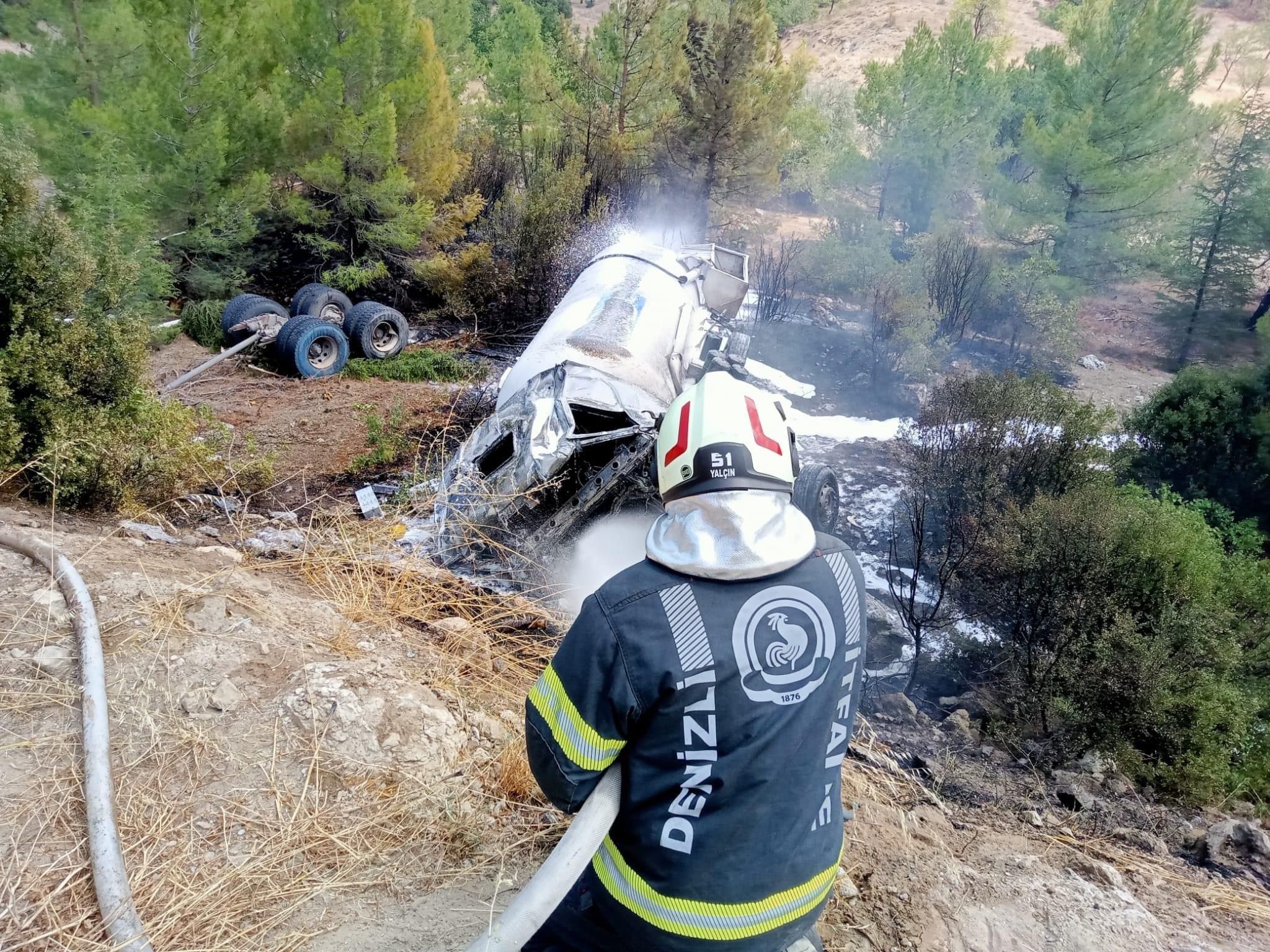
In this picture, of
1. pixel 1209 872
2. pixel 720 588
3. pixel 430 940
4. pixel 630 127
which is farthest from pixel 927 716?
pixel 630 127

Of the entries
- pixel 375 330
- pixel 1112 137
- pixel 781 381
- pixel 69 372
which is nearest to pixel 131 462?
pixel 69 372

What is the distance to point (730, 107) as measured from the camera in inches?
652

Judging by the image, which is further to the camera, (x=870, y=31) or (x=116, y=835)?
(x=870, y=31)

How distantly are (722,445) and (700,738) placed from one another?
0.61 m

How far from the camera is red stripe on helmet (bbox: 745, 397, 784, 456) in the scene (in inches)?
67.6

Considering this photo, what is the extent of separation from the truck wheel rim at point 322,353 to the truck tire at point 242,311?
0.82 metres

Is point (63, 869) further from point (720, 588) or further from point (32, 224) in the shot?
point (32, 224)

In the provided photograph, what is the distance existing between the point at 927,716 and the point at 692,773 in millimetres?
5143

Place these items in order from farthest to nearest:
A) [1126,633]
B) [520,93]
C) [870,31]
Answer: [870,31] < [520,93] < [1126,633]

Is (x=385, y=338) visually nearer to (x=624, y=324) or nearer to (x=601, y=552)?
(x=624, y=324)

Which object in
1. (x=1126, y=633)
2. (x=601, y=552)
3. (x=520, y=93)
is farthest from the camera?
(x=520, y=93)

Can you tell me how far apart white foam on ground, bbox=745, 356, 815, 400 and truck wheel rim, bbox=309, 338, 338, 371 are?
20.7ft

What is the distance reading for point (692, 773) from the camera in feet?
5.24

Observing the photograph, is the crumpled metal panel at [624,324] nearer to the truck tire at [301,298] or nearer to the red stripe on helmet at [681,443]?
the red stripe on helmet at [681,443]
